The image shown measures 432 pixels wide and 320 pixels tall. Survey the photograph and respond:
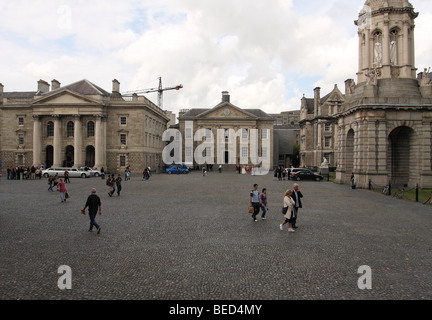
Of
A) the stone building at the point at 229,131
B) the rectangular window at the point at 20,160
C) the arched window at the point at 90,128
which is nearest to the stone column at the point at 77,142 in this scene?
the arched window at the point at 90,128

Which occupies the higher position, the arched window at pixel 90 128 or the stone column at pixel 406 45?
the stone column at pixel 406 45

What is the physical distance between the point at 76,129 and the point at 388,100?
4396 cm

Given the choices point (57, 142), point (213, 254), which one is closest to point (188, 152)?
point (57, 142)

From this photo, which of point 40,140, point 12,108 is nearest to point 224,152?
point 40,140

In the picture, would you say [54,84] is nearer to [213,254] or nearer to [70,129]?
[70,129]

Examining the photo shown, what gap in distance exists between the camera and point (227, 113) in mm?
67875

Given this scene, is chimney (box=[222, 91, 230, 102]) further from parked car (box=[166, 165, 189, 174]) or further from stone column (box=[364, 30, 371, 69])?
stone column (box=[364, 30, 371, 69])

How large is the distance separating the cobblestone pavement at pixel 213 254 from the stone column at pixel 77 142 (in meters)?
37.3

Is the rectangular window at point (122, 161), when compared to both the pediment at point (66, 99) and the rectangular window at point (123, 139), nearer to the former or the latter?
the rectangular window at point (123, 139)

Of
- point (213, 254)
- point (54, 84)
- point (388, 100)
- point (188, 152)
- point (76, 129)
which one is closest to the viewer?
point (213, 254)

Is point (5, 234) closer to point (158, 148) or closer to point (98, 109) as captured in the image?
point (98, 109)

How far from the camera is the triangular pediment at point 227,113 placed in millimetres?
67625

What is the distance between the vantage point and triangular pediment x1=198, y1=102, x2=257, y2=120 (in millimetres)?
67625

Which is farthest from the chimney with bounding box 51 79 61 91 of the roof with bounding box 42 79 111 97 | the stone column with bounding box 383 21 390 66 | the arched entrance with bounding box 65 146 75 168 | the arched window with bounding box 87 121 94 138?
the stone column with bounding box 383 21 390 66
